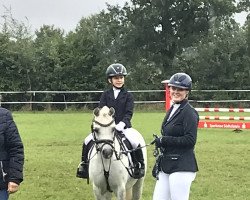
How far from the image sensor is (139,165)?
22.4ft

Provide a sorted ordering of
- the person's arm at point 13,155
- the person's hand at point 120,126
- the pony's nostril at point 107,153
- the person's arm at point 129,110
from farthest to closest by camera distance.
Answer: the person's arm at point 129,110 → the person's hand at point 120,126 → the pony's nostril at point 107,153 → the person's arm at point 13,155

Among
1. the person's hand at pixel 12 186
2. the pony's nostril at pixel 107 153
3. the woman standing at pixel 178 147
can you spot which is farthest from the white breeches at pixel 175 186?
the person's hand at pixel 12 186

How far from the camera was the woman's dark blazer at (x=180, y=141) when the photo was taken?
15.9 ft

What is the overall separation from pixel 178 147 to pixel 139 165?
202 centimetres

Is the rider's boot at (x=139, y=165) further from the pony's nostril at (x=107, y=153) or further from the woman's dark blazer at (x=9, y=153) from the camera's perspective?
the woman's dark blazer at (x=9, y=153)

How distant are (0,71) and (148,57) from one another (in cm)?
1093

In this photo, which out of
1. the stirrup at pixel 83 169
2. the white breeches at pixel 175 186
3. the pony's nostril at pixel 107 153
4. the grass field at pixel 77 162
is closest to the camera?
the white breeches at pixel 175 186

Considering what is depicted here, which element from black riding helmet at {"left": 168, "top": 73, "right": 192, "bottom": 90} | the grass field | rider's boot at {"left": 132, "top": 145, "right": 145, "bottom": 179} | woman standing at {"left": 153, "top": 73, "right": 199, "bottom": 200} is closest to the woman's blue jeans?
woman standing at {"left": 153, "top": 73, "right": 199, "bottom": 200}

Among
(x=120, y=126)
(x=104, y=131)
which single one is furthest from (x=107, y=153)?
(x=120, y=126)

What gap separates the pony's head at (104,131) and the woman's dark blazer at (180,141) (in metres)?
1.00

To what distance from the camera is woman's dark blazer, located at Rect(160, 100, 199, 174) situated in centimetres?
483

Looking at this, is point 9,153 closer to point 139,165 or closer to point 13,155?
point 13,155

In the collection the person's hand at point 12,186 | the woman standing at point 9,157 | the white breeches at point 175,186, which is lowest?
the white breeches at point 175,186

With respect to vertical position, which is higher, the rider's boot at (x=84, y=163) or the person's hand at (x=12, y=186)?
the person's hand at (x=12, y=186)
